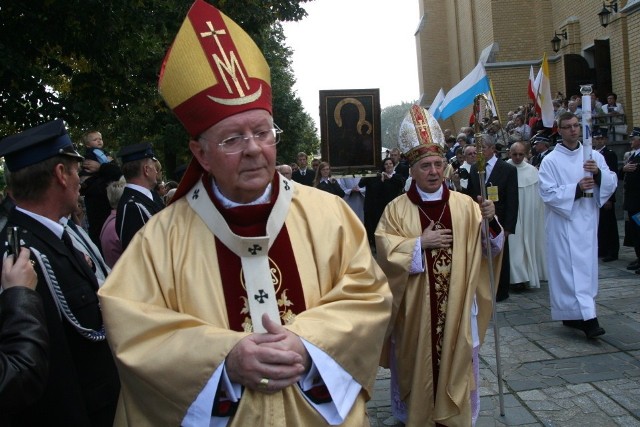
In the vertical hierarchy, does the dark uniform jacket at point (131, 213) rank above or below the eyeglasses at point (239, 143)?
below

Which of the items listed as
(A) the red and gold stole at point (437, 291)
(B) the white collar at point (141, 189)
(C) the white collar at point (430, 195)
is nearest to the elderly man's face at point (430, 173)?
(C) the white collar at point (430, 195)

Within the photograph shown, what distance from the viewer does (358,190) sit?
14.1m

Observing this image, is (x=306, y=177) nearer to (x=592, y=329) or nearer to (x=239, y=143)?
(x=592, y=329)

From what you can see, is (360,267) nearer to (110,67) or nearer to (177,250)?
(177,250)

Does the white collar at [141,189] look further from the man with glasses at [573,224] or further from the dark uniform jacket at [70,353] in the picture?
the man with glasses at [573,224]

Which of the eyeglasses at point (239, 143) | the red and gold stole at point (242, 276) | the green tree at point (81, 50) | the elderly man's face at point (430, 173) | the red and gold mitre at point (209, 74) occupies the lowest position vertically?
the red and gold stole at point (242, 276)

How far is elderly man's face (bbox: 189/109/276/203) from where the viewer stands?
7.84ft

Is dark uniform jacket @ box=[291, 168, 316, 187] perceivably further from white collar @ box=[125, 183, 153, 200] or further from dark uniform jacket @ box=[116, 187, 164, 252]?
dark uniform jacket @ box=[116, 187, 164, 252]

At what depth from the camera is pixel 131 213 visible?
15.0 feet

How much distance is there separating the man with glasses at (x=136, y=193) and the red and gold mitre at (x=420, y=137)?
77.2 inches

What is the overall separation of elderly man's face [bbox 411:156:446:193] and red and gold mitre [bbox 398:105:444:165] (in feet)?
0.12

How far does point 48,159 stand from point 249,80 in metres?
0.95

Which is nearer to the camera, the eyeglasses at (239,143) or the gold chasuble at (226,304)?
the gold chasuble at (226,304)

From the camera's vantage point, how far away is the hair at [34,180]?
2.66m
